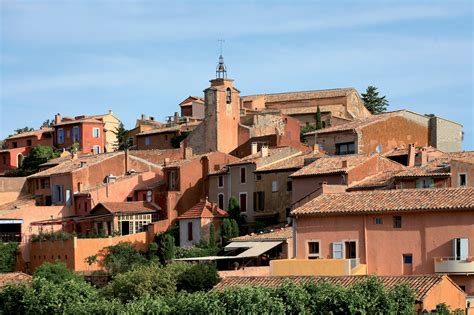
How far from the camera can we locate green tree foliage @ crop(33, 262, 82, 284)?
2530 inches

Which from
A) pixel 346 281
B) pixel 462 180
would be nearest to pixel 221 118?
pixel 462 180

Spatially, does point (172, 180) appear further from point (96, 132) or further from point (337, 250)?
point (96, 132)

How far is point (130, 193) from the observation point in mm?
80250

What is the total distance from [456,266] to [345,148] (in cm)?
2643

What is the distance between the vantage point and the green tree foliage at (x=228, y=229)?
2709 inches

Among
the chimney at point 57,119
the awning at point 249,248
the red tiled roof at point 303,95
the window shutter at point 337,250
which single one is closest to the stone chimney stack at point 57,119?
the chimney at point 57,119

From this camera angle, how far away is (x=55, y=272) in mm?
66312

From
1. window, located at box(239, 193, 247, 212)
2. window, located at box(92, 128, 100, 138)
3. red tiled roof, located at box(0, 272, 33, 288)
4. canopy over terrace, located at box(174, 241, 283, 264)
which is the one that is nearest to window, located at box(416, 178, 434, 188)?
canopy over terrace, located at box(174, 241, 283, 264)

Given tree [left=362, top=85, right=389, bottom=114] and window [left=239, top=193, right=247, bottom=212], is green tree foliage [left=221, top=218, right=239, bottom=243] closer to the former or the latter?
window [left=239, top=193, right=247, bottom=212]

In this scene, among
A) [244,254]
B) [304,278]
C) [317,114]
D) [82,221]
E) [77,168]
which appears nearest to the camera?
[304,278]

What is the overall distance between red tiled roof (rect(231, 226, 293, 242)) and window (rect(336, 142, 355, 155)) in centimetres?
1061

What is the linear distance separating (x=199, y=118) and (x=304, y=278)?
57733 millimetres

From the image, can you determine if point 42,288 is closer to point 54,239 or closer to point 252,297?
point 252,297

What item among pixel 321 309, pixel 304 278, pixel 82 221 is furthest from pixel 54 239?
pixel 321 309
